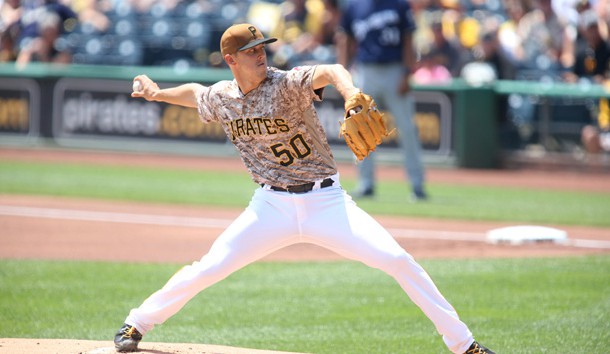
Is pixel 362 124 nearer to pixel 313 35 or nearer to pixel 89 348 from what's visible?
pixel 89 348

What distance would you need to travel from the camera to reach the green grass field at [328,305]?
247 inches

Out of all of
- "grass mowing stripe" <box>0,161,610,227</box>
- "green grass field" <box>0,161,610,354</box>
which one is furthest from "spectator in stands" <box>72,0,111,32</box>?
"green grass field" <box>0,161,610,354</box>

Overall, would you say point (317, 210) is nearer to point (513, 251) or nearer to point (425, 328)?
point (425, 328)

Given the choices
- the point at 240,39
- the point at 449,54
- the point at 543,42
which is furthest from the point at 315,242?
the point at 449,54

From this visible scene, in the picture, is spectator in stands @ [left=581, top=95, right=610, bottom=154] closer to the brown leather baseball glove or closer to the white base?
the white base

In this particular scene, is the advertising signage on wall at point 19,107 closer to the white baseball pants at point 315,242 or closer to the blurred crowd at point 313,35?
the blurred crowd at point 313,35

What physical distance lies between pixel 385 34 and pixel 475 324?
6.03m

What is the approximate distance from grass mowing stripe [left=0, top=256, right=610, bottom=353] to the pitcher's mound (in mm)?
327

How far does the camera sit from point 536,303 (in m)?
7.34

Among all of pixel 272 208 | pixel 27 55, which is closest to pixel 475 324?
pixel 272 208

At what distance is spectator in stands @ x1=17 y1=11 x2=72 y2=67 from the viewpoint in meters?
19.6

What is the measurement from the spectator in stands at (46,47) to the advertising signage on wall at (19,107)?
75 cm

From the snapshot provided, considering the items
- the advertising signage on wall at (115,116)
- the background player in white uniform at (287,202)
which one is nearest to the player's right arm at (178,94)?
the background player in white uniform at (287,202)

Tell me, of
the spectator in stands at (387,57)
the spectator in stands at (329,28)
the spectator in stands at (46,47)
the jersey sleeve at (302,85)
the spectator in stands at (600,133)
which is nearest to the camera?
the jersey sleeve at (302,85)
